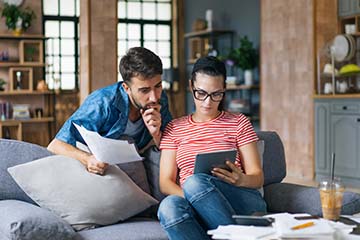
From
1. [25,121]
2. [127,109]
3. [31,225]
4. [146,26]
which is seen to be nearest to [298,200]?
[127,109]

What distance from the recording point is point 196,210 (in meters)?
2.51

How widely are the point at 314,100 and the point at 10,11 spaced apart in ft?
15.4

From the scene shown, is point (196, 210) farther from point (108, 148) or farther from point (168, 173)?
point (108, 148)

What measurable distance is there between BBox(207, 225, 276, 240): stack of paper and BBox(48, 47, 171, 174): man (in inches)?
39.1

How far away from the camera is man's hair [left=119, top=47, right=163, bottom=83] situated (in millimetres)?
2914

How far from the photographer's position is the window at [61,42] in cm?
1010

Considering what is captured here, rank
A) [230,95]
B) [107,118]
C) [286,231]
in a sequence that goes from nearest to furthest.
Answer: [286,231] → [107,118] → [230,95]

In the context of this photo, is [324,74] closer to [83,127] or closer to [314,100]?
[314,100]

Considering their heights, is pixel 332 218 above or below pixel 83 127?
below

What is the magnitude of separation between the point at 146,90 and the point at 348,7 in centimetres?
500

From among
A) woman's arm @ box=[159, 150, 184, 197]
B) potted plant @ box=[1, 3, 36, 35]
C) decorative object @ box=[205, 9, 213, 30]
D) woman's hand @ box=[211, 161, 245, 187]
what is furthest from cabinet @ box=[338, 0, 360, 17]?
woman's hand @ box=[211, 161, 245, 187]

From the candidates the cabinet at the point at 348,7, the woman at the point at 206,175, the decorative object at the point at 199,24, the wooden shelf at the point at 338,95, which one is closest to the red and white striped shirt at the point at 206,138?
the woman at the point at 206,175

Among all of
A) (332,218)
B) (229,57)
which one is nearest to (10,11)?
(229,57)

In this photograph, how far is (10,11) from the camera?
9.18 metres
